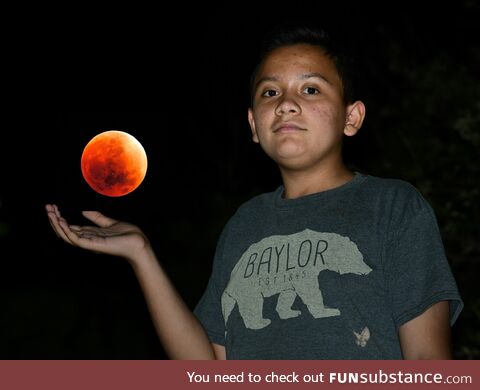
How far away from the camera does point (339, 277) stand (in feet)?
7.26

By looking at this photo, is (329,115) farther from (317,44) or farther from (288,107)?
(317,44)

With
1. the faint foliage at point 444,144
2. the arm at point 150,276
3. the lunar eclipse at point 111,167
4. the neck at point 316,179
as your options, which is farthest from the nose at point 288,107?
the faint foliage at point 444,144

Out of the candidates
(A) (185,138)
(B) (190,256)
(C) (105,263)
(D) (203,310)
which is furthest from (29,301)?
(D) (203,310)

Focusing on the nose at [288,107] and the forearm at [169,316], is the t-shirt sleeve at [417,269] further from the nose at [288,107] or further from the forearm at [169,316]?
the forearm at [169,316]

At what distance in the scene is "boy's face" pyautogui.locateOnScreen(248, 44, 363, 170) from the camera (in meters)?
2.49

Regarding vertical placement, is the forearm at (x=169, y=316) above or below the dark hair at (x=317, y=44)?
below

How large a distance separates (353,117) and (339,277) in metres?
0.78

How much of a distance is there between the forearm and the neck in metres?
0.58

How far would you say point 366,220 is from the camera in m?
2.28

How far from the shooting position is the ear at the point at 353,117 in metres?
2.72

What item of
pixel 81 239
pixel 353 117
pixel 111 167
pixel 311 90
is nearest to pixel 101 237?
pixel 81 239

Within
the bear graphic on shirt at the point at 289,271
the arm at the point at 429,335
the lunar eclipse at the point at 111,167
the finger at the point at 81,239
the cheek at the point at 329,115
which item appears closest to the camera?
the arm at the point at 429,335

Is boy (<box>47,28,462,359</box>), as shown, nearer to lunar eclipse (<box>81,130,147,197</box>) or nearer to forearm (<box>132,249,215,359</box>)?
forearm (<box>132,249,215,359</box>)

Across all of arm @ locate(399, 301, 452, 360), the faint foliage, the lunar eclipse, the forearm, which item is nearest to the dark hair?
the forearm
